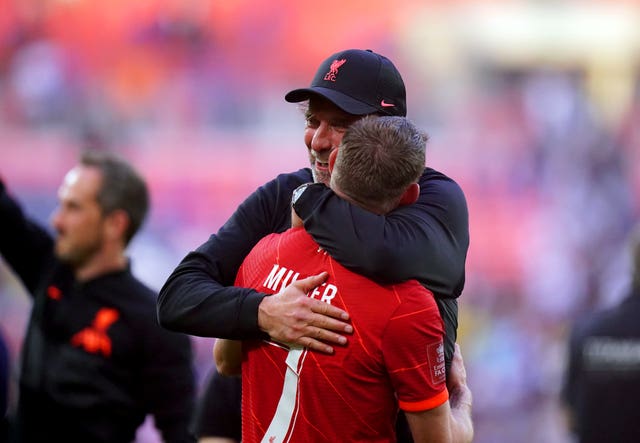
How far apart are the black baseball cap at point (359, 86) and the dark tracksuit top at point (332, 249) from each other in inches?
8.6

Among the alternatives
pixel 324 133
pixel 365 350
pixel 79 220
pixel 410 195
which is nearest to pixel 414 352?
pixel 365 350

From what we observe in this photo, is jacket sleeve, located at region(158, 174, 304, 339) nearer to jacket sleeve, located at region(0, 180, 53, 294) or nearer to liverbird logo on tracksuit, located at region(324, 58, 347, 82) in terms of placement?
liverbird logo on tracksuit, located at region(324, 58, 347, 82)

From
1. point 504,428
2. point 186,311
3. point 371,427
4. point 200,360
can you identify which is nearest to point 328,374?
point 371,427

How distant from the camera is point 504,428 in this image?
9.45 metres

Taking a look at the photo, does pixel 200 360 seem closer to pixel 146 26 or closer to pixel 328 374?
pixel 146 26

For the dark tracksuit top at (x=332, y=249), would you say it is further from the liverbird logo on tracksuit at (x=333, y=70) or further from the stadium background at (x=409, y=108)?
the stadium background at (x=409, y=108)

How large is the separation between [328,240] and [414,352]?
32 cm

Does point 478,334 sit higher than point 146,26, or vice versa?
point 146,26

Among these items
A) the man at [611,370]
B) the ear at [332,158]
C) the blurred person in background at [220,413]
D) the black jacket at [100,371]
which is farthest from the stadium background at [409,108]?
the ear at [332,158]

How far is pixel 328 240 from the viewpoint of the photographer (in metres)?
2.32

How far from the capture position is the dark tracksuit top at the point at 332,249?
2287mm

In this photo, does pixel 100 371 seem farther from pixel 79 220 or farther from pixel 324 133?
pixel 324 133

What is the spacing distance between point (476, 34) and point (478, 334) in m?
2.92

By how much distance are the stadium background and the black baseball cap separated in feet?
22.8
